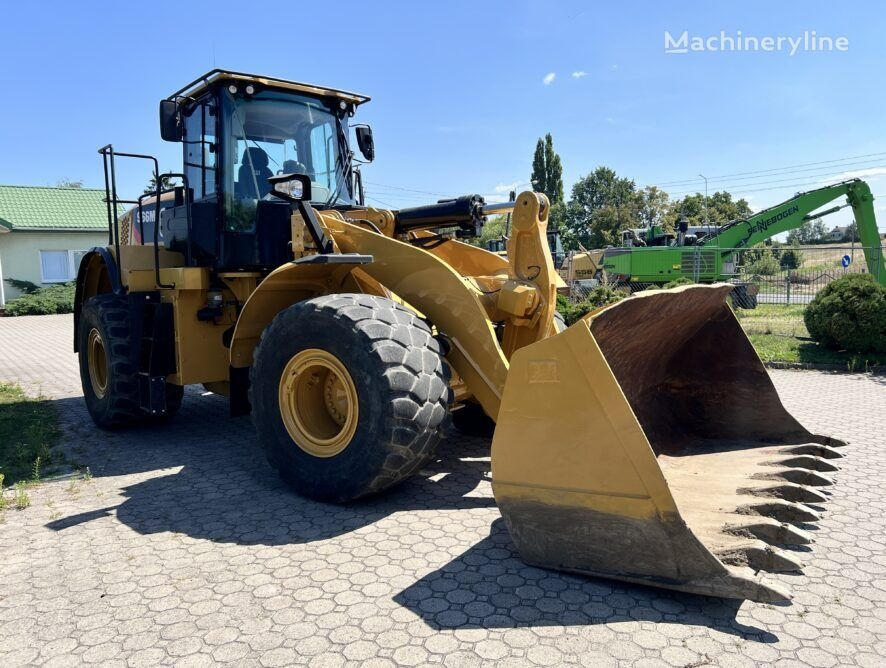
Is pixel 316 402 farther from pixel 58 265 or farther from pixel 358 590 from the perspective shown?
pixel 58 265

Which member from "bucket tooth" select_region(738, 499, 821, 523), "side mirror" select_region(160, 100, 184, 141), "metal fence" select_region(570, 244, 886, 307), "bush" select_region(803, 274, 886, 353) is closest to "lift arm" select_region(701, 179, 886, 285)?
"metal fence" select_region(570, 244, 886, 307)

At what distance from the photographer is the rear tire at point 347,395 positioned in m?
3.73

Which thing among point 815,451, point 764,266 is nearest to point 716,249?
point 764,266

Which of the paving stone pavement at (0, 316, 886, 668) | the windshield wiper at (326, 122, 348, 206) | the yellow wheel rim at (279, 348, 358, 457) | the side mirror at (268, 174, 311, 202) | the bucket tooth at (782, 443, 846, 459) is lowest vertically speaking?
the paving stone pavement at (0, 316, 886, 668)

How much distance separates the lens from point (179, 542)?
3688 millimetres

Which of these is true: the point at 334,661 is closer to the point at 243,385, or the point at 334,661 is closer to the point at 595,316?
the point at 595,316

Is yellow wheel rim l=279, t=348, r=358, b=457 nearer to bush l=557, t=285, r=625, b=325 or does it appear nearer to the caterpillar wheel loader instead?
the caterpillar wheel loader

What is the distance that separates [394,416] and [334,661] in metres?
1.40

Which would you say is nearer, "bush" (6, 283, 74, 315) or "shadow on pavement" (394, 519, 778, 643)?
"shadow on pavement" (394, 519, 778, 643)

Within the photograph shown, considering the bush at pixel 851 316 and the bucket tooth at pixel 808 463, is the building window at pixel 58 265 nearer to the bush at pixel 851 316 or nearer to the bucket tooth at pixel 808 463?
the bush at pixel 851 316

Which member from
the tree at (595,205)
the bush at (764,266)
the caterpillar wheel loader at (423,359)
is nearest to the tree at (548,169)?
the tree at (595,205)

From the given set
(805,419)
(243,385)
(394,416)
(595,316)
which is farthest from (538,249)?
(805,419)

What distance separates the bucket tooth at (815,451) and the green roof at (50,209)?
2999cm

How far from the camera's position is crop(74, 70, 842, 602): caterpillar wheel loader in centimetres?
295
